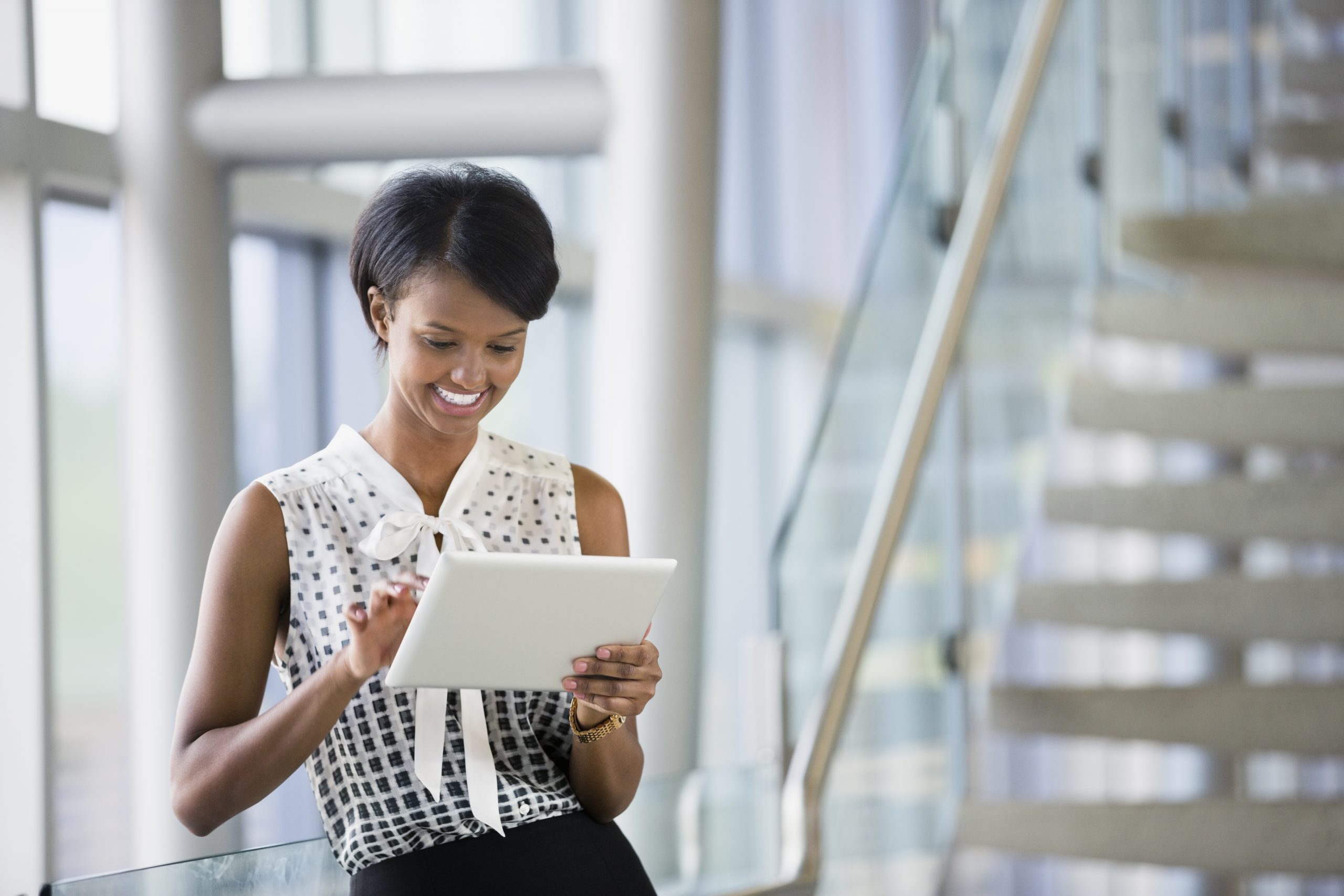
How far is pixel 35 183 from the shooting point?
3434 mm

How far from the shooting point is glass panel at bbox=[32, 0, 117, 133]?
3789mm

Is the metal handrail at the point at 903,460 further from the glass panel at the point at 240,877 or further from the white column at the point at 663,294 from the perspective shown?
the glass panel at the point at 240,877

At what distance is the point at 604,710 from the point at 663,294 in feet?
6.63

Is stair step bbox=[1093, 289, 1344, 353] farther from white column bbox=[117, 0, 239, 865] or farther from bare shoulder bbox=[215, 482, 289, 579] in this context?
bare shoulder bbox=[215, 482, 289, 579]

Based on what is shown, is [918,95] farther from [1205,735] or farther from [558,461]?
[558,461]

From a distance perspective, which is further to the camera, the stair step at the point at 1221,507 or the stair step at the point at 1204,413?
the stair step at the point at 1204,413

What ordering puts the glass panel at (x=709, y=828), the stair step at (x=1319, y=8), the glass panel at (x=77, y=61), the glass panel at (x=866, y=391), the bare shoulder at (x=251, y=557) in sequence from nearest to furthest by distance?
the bare shoulder at (x=251, y=557) → the glass panel at (x=709, y=828) → the glass panel at (x=866, y=391) → the glass panel at (x=77, y=61) → the stair step at (x=1319, y=8)

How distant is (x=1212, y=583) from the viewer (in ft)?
10.7

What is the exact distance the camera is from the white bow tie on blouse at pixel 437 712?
1.40 metres

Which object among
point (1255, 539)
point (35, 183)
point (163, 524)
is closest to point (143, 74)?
point (35, 183)

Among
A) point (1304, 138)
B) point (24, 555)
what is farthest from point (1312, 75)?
point (24, 555)

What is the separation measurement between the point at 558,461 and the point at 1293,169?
5680 millimetres

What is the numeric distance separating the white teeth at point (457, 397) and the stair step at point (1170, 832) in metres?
1.94

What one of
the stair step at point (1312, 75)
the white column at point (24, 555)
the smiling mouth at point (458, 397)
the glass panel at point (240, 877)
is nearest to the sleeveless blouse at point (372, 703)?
the smiling mouth at point (458, 397)
